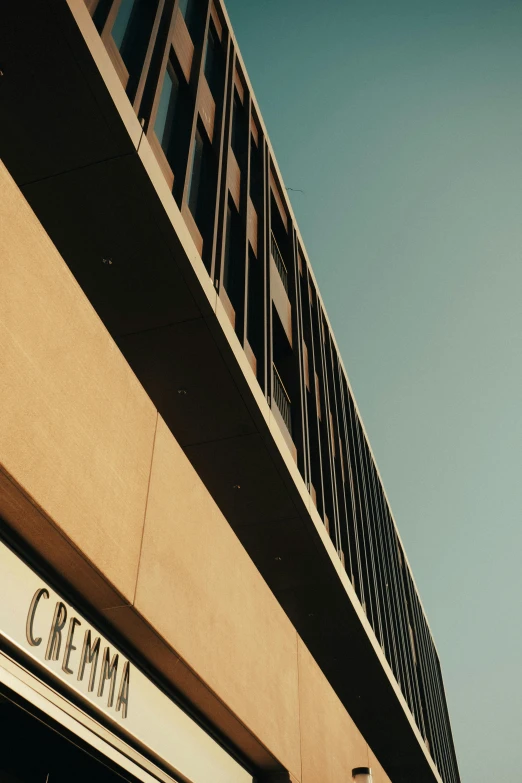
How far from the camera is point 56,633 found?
4.54m

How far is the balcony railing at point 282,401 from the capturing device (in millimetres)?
10891

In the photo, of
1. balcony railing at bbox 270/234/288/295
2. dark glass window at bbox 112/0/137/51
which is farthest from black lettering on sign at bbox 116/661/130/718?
balcony railing at bbox 270/234/288/295

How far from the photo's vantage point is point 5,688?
13.5 feet

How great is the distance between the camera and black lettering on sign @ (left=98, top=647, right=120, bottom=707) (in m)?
4.92

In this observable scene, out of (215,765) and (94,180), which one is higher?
(94,180)

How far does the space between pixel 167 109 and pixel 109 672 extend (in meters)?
6.59

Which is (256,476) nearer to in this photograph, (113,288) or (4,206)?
(113,288)

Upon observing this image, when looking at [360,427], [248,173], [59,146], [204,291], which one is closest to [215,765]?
[204,291]

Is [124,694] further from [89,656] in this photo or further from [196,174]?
[196,174]

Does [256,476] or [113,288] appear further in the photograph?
[256,476]

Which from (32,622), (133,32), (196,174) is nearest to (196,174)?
(196,174)

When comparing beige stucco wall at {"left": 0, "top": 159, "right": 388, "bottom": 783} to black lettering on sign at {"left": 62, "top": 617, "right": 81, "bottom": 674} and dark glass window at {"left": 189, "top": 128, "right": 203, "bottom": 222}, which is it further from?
dark glass window at {"left": 189, "top": 128, "right": 203, "bottom": 222}

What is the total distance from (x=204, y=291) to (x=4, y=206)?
212 centimetres

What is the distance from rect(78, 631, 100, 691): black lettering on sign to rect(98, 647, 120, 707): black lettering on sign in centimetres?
10
